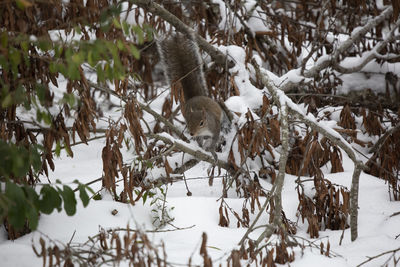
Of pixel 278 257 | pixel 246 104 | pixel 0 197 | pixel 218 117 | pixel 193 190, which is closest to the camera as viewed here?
pixel 0 197

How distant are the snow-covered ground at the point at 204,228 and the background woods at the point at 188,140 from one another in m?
0.03

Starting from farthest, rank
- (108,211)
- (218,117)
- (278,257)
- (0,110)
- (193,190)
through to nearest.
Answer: (218,117) < (193,190) < (108,211) < (0,110) < (278,257)

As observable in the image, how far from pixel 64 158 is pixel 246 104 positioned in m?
1.75

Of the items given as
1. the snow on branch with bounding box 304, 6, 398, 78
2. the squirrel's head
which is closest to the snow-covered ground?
the squirrel's head

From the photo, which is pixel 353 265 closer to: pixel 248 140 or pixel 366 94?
pixel 248 140

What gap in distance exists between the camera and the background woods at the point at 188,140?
4.85 feet

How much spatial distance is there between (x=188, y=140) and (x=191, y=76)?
570 mm

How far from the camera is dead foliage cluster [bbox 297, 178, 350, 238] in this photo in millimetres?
2547

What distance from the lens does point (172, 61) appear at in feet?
12.1

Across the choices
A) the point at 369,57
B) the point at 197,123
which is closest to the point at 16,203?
the point at 197,123

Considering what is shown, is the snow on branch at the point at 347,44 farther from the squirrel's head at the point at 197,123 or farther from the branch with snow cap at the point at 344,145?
the branch with snow cap at the point at 344,145

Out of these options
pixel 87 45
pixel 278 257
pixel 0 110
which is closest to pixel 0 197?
pixel 87 45

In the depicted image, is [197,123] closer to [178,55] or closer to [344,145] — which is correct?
[178,55]

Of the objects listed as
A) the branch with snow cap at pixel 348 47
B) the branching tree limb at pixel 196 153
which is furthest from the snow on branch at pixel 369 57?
the branching tree limb at pixel 196 153
